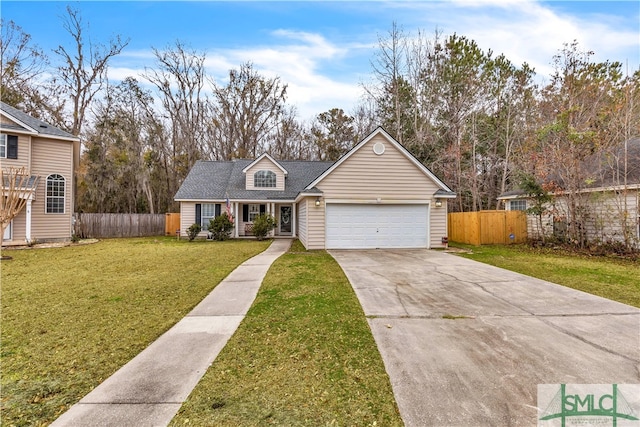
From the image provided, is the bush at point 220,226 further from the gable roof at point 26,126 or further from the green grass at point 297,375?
the green grass at point 297,375

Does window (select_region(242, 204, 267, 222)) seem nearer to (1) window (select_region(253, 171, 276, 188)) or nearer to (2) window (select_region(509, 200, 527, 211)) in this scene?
(1) window (select_region(253, 171, 276, 188))

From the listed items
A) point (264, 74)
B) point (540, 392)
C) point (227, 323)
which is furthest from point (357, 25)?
point (264, 74)

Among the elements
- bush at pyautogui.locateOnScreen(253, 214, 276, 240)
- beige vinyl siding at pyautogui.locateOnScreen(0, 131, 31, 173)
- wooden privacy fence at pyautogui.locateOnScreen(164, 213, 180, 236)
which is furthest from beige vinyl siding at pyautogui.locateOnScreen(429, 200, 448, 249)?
beige vinyl siding at pyautogui.locateOnScreen(0, 131, 31, 173)

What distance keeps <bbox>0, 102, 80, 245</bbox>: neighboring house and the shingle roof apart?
5602 millimetres

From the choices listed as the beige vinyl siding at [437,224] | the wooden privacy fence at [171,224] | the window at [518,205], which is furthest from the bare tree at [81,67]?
the window at [518,205]

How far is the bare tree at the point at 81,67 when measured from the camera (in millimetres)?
20766

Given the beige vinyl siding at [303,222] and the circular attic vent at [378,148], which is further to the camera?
the beige vinyl siding at [303,222]

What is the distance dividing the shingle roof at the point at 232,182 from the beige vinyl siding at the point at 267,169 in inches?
13.3

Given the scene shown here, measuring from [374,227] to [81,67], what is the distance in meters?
23.8

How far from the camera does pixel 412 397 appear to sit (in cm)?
266

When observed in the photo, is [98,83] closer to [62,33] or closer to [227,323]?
[62,33]

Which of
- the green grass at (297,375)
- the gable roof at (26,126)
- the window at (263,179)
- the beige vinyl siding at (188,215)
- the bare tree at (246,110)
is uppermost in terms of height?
the bare tree at (246,110)

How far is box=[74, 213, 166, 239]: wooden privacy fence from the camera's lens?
749 inches

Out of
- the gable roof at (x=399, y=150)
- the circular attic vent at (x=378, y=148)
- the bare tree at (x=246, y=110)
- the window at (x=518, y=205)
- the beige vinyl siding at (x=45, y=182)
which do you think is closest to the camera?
the gable roof at (x=399, y=150)
